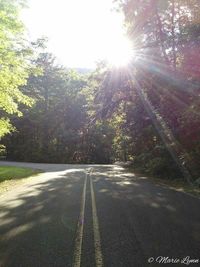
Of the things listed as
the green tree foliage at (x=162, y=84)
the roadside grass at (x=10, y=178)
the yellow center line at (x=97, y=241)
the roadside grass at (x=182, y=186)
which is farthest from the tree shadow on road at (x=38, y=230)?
the green tree foliage at (x=162, y=84)

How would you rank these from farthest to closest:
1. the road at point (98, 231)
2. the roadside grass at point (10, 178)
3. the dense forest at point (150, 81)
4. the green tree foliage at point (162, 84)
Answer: the green tree foliage at point (162, 84), the roadside grass at point (10, 178), the dense forest at point (150, 81), the road at point (98, 231)

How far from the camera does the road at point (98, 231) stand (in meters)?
6.42

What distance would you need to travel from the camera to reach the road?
6418 millimetres

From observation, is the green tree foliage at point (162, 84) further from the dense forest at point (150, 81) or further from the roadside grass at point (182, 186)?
the roadside grass at point (182, 186)

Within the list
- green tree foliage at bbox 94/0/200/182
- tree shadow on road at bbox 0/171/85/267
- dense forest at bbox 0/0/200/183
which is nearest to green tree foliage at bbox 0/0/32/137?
dense forest at bbox 0/0/200/183

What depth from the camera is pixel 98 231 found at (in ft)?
27.3

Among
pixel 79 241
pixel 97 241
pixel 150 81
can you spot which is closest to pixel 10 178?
pixel 150 81

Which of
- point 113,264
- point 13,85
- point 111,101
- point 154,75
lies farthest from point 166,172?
point 113,264

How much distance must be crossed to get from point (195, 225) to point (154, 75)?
18.9 m

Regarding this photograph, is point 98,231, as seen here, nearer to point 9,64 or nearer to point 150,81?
point 9,64

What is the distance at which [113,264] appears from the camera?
19.9ft

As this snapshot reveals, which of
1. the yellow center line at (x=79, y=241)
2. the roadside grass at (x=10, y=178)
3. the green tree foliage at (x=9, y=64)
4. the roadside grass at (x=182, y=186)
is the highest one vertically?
the green tree foliage at (x=9, y=64)

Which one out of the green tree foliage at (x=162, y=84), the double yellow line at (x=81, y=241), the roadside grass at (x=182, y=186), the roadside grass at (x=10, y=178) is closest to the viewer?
the double yellow line at (x=81, y=241)

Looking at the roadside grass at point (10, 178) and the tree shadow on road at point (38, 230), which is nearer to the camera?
the tree shadow on road at point (38, 230)
